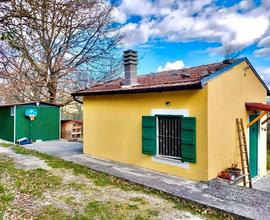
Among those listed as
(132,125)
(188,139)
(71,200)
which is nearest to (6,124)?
(132,125)

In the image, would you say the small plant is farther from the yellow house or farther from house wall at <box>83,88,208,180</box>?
house wall at <box>83,88,208,180</box>

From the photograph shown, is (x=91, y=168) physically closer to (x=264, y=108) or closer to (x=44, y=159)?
(x=44, y=159)

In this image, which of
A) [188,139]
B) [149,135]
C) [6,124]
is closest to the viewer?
[188,139]

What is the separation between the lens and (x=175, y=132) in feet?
24.0

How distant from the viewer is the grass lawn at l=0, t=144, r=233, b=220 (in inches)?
186

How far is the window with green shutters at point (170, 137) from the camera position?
681 cm

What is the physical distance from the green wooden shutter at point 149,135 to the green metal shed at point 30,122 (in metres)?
8.53

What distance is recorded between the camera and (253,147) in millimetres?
9102

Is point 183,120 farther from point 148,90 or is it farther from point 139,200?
point 139,200

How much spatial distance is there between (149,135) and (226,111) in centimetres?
246

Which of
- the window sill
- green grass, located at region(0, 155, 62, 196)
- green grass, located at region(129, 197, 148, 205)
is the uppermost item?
the window sill

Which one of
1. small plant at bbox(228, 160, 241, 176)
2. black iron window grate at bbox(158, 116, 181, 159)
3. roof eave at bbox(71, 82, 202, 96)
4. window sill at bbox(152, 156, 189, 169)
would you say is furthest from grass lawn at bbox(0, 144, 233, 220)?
roof eave at bbox(71, 82, 202, 96)

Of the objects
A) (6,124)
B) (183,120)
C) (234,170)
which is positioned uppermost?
(183,120)

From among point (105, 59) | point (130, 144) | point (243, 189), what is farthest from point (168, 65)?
point (243, 189)
